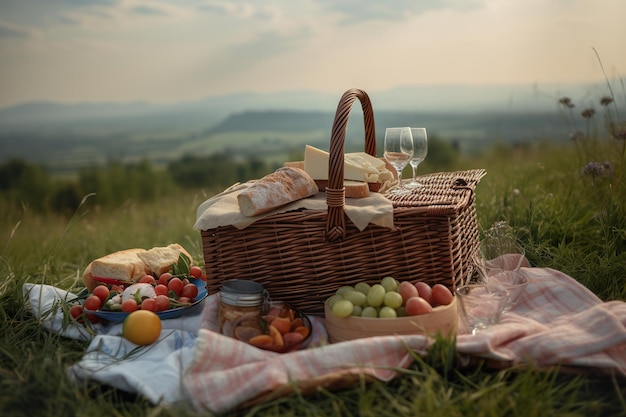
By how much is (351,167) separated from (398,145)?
36 cm

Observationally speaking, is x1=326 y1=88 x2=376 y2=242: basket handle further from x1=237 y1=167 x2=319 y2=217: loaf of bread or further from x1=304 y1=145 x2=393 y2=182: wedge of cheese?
x1=304 y1=145 x2=393 y2=182: wedge of cheese

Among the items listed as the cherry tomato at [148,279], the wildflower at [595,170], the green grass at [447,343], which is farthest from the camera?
the wildflower at [595,170]

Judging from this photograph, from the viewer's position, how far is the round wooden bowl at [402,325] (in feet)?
8.03

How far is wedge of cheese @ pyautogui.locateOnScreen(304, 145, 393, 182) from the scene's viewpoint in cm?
306

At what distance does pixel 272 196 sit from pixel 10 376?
4.26ft

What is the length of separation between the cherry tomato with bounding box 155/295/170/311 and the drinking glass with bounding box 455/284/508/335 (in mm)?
1383

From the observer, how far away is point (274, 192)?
2770mm

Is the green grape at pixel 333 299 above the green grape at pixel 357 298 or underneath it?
underneath

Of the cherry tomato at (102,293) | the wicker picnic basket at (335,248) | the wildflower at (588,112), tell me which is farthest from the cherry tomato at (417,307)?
the wildflower at (588,112)

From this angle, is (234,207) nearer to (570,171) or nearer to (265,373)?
(265,373)

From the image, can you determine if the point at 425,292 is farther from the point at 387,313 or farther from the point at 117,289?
the point at 117,289

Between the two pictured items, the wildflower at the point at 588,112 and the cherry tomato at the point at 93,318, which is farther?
the wildflower at the point at 588,112

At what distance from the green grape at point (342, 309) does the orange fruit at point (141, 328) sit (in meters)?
0.81

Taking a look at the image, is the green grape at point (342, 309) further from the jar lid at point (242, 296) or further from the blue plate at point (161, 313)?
the blue plate at point (161, 313)
